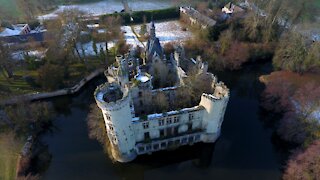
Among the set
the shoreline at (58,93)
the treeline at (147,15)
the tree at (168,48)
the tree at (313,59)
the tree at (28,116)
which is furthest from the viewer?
the treeline at (147,15)

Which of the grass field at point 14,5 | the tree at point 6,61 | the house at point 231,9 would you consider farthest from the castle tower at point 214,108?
the grass field at point 14,5

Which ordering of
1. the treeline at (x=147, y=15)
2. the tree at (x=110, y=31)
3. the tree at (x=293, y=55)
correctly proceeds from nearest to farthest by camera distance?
1. the tree at (x=293, y=55)
2. the tree at (x=110, y=31)
3. the treeline at (x=147, y=15)

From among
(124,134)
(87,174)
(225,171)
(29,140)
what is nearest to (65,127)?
(29,140)

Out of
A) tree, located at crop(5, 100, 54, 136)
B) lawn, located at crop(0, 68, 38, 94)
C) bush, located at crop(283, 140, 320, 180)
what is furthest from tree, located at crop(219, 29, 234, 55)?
lawn, located at crop(0, 68, 38, 94)

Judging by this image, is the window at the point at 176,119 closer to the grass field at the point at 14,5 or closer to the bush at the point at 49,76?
the bush at the point at 49,76

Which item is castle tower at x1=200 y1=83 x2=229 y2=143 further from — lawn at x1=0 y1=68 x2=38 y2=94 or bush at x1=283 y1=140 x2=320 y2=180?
lawn at x1=0 y1=68 x2=38 y2=94

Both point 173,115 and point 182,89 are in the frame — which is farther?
point 182,89

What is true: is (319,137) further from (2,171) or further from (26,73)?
(26,73)
